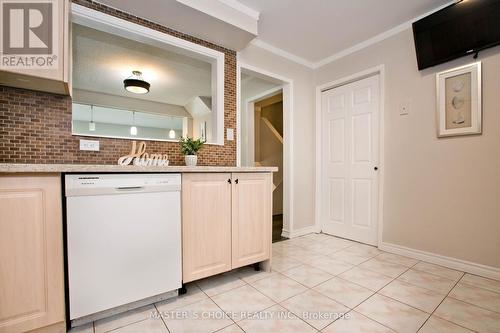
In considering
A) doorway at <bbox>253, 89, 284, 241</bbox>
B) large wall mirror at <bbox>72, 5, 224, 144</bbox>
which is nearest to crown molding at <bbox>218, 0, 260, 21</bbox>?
large wall mirror at <bbox>72, 5, 224, 144</bbox>

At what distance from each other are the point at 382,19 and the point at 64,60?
284 cm

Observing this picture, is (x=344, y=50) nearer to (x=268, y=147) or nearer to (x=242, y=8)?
(x=242, y=8)

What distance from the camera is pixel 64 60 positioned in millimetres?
1357

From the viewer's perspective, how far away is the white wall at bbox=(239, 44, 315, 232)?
10.2ft

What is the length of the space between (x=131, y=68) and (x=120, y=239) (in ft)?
10.4

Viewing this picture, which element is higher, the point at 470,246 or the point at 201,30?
the point at 201,30

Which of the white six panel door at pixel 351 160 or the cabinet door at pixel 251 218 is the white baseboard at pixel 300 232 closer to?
the white six panel door at pixel 351 160

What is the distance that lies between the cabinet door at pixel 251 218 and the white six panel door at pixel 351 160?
4.89 feet

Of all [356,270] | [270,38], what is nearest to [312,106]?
[270,38]

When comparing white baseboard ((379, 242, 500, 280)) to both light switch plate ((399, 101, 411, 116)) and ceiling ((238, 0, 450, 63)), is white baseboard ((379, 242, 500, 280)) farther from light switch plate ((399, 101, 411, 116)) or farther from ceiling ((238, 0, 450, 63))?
ceiling ((238, 0, 450, 63))

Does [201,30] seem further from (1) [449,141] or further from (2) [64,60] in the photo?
(1) [449,141]

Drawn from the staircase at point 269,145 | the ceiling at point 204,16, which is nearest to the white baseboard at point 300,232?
the staircase at point 269,145

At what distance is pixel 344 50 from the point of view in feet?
9.58

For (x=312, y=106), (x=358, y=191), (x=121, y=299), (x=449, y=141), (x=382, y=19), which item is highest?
(x=382, y=19)
